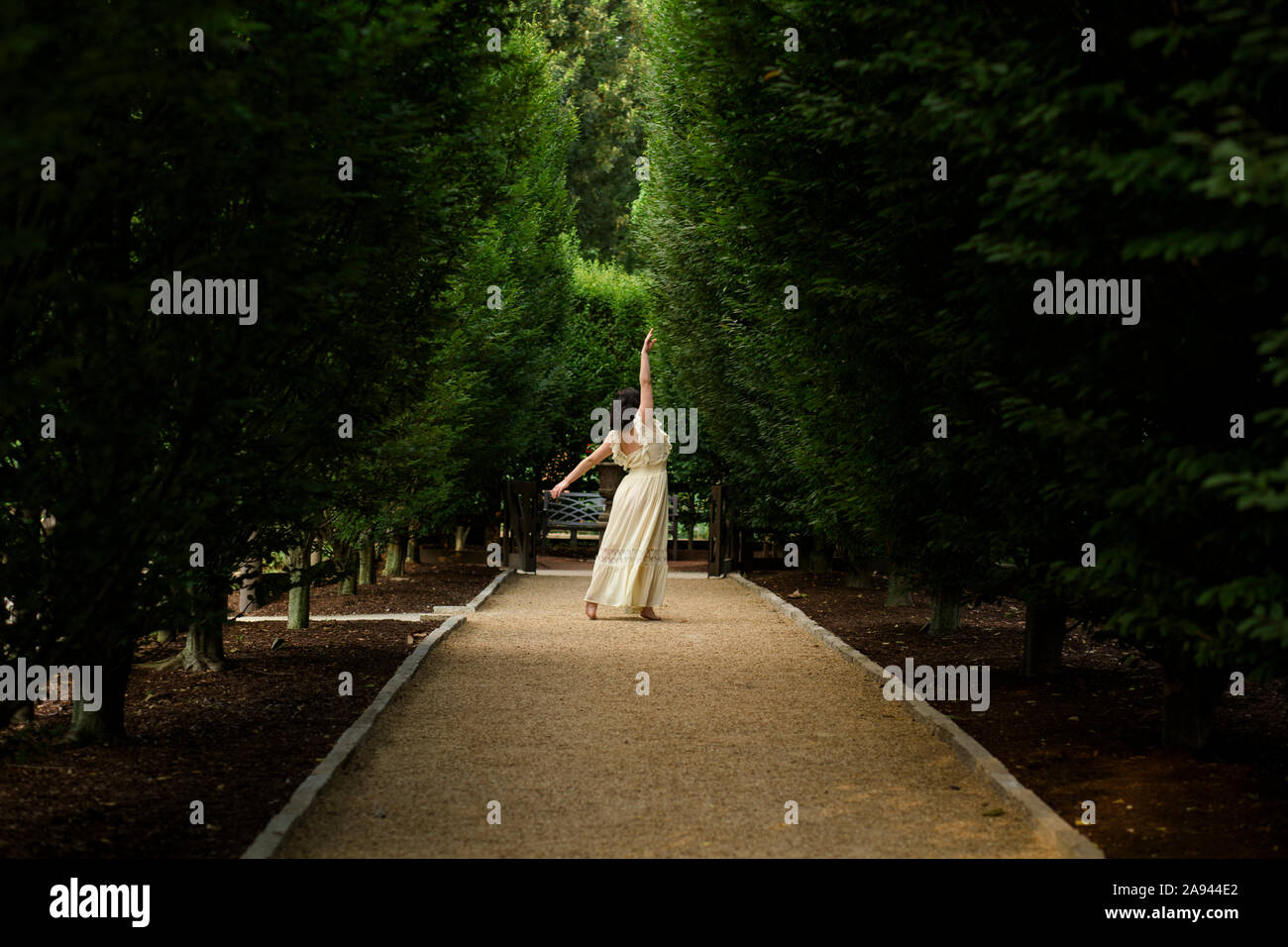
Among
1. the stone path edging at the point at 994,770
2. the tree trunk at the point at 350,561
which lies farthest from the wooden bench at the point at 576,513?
the stone path edging at the point at 994,770

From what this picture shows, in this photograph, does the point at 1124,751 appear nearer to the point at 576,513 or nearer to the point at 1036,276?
the point at 1036,276

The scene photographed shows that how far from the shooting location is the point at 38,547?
5281 mm

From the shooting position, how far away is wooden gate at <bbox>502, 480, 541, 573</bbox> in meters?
21.5

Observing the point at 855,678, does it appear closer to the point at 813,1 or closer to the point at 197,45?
the point at 813,1

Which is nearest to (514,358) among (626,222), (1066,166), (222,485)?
(222,485)

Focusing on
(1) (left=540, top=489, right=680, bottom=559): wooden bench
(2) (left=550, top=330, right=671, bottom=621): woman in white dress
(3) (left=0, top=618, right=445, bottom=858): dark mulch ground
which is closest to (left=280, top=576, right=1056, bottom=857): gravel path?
(3) (left=0, top=618, right=445, bottom=858): dark mulch ground

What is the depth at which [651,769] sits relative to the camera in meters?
6.96

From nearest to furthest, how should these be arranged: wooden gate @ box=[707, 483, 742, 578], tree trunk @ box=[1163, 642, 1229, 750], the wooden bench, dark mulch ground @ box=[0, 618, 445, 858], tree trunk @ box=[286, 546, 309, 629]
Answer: dark mulch ground @ box=[0, 618, 445, 858] < tree trunk @ box=[1163, 642, 1229, 750] < tree trunk @ box=[286, 546, 309, 629] < wooden gate @ box=[707, 483, 742, 578] < the wooden bench

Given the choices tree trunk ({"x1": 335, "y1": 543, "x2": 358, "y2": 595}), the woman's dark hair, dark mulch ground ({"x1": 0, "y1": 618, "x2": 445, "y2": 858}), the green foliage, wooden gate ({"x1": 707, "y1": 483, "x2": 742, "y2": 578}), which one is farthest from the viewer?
A: wooden gate ({"x1": 707, "y1": 483, "x2": 742, "y2": 578})

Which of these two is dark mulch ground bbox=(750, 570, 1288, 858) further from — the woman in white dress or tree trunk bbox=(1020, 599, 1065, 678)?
the woman in white dress

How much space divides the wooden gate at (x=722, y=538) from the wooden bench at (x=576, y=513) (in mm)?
2817

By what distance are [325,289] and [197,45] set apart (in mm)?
1126

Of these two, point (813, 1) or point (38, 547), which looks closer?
point (38, 547)

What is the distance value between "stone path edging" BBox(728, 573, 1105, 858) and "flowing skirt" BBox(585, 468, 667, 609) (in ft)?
10.7
